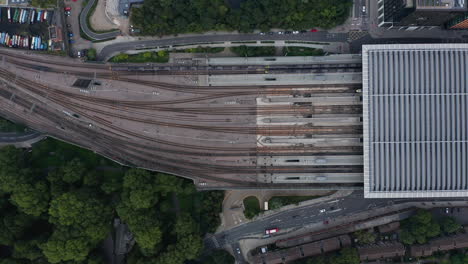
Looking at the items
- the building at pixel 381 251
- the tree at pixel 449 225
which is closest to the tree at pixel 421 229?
the tree at pixel 449 225

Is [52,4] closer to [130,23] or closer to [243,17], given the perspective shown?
[130,23]

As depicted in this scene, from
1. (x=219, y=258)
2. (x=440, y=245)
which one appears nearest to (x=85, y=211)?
(x=219, y=258)

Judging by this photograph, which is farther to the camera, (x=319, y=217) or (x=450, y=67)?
(x=319, y=217)

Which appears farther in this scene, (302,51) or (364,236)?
(302,51)

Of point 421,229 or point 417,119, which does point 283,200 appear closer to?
point 421,229

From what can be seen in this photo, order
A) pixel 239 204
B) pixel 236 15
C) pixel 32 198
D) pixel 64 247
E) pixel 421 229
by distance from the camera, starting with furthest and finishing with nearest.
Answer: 1. pixel 239 204
2. pixel 236 15
3. pixel 421 229
4. pixel 32 198
5. pixel 64 247

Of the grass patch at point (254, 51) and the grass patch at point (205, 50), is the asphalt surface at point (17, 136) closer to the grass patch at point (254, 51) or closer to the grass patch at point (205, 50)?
the grass patch at point (205, 50)

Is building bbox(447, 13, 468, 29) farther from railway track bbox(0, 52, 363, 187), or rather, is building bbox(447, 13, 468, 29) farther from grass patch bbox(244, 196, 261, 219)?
grass patch bbox(244, 196, 261, 219)

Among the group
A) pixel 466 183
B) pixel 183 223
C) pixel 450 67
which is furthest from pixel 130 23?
pixel 466 183
